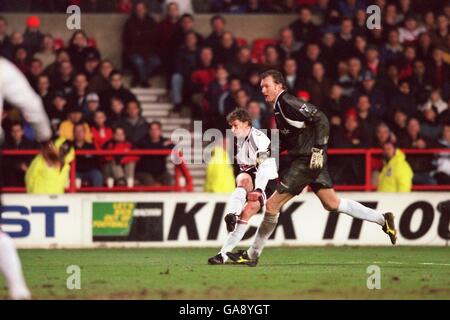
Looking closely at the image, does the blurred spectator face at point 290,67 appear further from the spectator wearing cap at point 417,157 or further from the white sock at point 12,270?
the white sock at point 12,270

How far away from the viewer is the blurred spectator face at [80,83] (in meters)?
19.3

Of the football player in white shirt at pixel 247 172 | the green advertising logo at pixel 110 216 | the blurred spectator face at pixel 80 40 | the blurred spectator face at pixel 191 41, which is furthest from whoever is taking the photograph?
the blurred spectator face at pixel 191 41

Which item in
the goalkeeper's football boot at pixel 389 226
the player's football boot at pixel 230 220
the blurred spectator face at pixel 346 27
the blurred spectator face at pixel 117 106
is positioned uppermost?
the blurred spectator face at pixel 346 27

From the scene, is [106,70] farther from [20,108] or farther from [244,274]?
[20,108]

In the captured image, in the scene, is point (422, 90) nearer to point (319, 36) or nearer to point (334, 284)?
point (319, 36)

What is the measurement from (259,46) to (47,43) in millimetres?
3835

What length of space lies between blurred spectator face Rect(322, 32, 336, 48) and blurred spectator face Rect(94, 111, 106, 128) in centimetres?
430

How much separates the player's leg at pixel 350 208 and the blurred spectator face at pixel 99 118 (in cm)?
590

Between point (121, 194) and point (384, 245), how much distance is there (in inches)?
154

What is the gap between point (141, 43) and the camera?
20484 millimetres

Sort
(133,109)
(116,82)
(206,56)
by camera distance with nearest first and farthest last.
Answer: (133,109)
(116,82)
(206,56)

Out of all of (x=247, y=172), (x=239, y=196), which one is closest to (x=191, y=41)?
(x=247, y=172)

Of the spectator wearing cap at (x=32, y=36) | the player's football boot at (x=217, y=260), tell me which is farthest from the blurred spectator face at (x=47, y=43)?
the player's football boot at (x=217, y=260)
